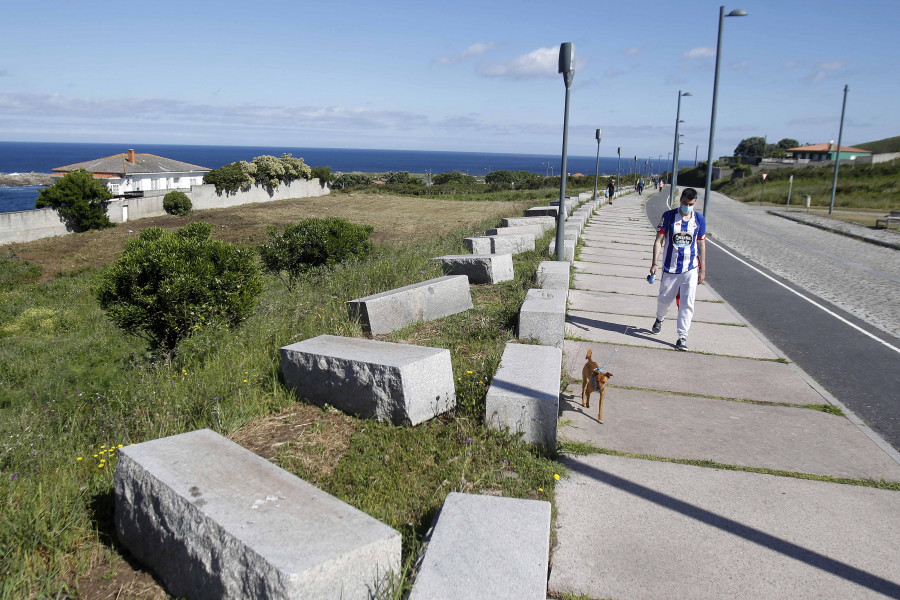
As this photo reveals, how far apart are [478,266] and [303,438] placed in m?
5.50

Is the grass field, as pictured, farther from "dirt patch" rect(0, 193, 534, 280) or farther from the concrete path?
"dirt patch" rect(0, 193, 534, 280)

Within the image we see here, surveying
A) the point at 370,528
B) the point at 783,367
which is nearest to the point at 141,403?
the point at 370,528

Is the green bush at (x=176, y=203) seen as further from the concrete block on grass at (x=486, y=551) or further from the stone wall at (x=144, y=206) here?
the concrete block on grass at (x=486, y=551)

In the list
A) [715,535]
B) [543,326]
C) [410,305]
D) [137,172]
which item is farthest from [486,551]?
[137,172]

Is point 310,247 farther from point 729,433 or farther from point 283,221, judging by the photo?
point 283,221

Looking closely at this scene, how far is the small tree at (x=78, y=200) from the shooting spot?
129ft

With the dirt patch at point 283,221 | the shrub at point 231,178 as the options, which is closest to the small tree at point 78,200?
the dirt patch at point 283,221

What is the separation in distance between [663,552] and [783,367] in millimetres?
4449

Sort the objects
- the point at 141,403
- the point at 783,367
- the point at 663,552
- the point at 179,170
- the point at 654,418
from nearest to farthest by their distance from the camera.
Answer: the point at 663,552
the point at 141,403
the point at 654,418
the point at 783,367
the point at 179,170

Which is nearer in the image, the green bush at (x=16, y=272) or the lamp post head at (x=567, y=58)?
the lamp post head at (x=567, y=58)

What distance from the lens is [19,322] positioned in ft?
44.6

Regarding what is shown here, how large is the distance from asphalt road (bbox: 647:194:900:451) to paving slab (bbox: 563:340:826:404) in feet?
1.19

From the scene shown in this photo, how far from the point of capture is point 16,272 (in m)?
24.2

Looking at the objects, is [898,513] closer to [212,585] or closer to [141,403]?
[212,585]
